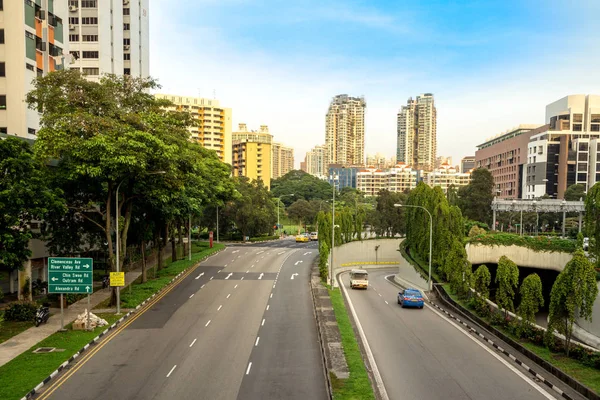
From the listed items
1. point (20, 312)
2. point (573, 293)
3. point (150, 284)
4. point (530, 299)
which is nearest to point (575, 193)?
point (530, 299)

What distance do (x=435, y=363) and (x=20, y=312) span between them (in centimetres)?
2403

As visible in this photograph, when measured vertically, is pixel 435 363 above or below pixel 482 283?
below

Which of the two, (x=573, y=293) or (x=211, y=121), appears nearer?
(x=573, y=293)

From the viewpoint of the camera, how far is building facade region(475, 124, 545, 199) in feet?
393

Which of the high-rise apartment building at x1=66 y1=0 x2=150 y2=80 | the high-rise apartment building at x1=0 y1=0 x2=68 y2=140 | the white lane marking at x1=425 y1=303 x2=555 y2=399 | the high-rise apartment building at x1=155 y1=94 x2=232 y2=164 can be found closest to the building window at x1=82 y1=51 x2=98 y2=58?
the high-rise apartment building at x1=66 y1=0 x2=150 y2=80

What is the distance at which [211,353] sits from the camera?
22.0 metres

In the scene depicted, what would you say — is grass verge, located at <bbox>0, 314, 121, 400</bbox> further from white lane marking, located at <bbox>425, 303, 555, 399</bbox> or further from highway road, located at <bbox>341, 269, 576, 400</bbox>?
white lane marking, located at <bbox>425, 303, 555, 399</bbox>

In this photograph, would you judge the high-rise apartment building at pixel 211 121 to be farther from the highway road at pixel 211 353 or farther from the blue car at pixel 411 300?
the blue car at pixel 411 300

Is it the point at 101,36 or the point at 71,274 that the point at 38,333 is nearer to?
the point at 71,274

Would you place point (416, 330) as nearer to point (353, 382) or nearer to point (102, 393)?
point (353, 382)

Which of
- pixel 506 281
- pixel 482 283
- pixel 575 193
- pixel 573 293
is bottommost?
pixel 482 283

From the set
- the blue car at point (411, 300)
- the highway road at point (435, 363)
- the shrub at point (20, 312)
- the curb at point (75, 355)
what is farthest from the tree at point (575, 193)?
the shrub at point (20, 312)

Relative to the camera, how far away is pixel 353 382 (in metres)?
17.7

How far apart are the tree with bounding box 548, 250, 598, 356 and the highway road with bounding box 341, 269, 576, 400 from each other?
11.2ft
